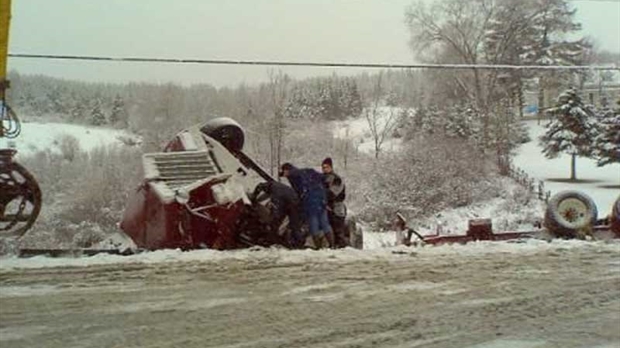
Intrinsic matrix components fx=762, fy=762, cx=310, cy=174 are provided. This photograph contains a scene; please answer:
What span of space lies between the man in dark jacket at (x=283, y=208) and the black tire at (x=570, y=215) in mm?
4056

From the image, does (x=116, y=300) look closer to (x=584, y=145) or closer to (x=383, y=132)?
(x=383, y=132)

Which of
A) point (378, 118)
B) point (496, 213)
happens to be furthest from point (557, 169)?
point (378, 118)

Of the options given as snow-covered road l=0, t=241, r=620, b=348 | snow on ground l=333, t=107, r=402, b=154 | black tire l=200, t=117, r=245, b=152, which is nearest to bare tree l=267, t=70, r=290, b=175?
snow on ground l=333, t=107, r=402, b=154

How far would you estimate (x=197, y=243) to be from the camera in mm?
9141

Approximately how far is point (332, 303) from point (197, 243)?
10.8ft

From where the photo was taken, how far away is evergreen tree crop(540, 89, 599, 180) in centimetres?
3141

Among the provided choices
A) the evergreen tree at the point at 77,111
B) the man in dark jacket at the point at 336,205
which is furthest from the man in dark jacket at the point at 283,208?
the evergreen tree at the point at 77,111

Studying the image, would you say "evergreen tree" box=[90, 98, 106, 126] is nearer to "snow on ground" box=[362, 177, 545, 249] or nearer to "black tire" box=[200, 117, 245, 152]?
"black tire" box=[200, 117, 245, 152]

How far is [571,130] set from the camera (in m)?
32.5

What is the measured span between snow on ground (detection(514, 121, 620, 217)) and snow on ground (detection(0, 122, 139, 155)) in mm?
14706

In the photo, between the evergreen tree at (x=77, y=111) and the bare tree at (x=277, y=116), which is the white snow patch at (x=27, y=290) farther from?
the bare tree at (x=277, y=116)

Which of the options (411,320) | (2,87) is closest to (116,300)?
(411,320)

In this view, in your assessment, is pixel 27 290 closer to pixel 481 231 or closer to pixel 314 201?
pixel 314 201

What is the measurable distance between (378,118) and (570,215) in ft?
61.4
